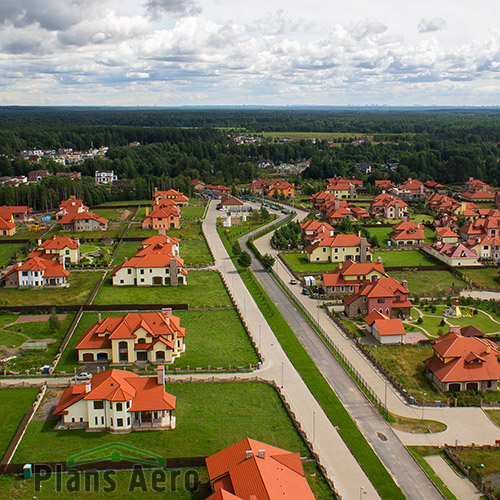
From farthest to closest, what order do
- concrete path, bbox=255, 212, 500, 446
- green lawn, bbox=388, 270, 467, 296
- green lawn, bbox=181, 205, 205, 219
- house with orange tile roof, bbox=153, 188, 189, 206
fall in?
house with orange tile roof, bbox=153, 188, 189, 206 → green lawn, bbox=181, 205, 205, 219 → green lawn, bbox=388, 270, 467, 296 → concrete path, bbox=255, 212, 500, 446

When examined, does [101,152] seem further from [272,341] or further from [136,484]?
[136,484]

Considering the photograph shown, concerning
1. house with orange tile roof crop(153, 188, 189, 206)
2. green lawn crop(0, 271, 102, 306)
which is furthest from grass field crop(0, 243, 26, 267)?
house with orange tile roof crop(153, 188, 189, 206)

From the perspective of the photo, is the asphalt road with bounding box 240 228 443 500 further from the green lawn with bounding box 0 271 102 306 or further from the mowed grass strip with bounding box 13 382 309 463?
the green lawn with bounding box 0 271 102 306

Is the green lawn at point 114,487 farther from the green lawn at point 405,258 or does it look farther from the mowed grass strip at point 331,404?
the green lawn at point 405,258

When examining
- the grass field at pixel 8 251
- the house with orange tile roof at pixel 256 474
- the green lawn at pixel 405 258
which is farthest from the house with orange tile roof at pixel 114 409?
the green lawn at pixel 405 258

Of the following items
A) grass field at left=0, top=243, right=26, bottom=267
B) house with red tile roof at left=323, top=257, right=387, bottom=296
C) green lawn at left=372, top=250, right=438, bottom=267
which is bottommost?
green lawn at left=372, top=250, right=438, bottom=267

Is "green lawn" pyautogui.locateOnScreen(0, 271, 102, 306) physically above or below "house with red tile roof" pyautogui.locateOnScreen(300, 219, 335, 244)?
below

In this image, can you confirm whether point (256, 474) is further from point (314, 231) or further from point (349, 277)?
point (314, 231)
